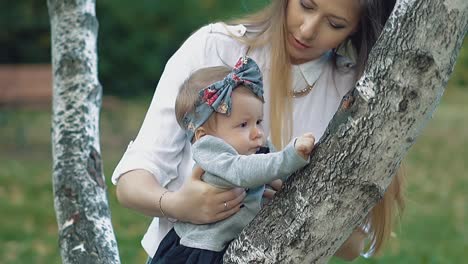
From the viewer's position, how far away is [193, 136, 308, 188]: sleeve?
212 cm

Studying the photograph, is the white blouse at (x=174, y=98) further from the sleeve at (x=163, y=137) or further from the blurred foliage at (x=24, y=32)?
the blurred foliage at (x=24, y=32)

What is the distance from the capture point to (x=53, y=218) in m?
6.96

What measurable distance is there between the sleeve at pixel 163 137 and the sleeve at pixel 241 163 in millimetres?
218

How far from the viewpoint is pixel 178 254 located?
237 cm

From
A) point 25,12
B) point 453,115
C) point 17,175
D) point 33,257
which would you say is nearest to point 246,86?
point 33,257

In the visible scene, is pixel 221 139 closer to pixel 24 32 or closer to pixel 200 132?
pixel 200 132

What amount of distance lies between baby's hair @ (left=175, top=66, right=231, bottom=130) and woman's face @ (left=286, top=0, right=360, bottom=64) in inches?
8.5

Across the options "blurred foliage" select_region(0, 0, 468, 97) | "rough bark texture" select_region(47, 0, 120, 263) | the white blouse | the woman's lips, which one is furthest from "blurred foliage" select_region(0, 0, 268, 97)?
the woman's lips

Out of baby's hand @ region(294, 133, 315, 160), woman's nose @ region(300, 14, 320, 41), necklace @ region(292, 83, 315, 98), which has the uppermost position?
woman's nose @ region(300, 14, 320, 41)

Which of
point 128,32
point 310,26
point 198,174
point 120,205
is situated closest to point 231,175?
point 198,174

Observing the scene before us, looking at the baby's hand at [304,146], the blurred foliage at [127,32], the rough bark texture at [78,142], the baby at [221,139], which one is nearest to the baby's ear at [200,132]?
the baby at [221,139]

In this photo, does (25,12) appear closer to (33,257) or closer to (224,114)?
(33,257)

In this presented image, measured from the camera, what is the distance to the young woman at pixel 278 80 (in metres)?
2.49

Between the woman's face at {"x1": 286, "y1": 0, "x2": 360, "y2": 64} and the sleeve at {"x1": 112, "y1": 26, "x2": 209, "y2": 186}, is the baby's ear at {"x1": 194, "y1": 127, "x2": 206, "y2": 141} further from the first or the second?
the woman's face at {"x1": 286, "y1": 0, "x2": 360, "y2": 64}
